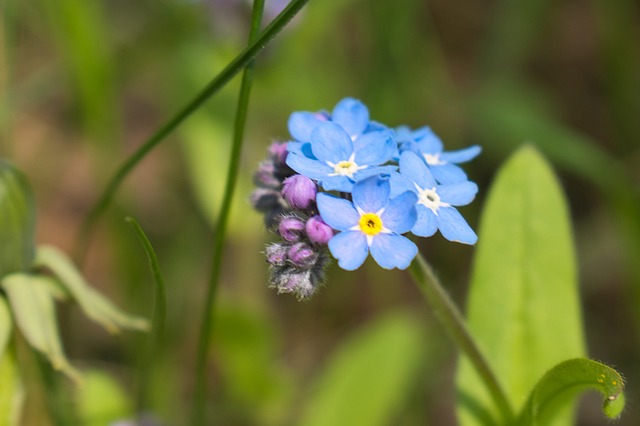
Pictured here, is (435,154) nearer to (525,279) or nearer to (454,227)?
(454,227)

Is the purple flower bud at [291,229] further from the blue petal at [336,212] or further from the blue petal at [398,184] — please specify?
the blue petal at [398,184]

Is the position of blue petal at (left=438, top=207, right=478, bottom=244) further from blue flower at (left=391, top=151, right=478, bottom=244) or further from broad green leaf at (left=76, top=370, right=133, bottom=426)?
broad green leaf at (left=76, top=370, right=133, bottom=426)

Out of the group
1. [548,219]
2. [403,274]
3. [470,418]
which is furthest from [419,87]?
[470,418]

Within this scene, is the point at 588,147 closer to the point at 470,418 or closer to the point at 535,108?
the point at 535,108

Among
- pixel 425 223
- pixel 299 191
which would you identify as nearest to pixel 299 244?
pixel 299 191

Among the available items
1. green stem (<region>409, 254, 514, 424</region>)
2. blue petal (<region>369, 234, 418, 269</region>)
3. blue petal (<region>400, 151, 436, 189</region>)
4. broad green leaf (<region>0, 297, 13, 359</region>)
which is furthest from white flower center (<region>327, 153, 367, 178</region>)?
broad green leaf (<region>0, 297, 13, 359</region>)

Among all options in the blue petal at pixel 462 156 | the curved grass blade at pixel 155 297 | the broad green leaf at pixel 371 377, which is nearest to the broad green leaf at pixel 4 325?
the curved grass blade at pixel 155 297

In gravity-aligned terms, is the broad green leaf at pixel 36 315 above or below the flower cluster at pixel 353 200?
above

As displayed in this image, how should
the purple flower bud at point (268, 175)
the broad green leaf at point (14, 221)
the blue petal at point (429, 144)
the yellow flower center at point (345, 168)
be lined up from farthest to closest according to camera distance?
the broad green leaf at point (14, 221) < the blue petal at point (429, 144) < the purple flower bud at point (268, 175) < the yellow flower center at point (345, 168)

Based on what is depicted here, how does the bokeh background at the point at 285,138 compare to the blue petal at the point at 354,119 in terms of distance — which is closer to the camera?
the blue petal at the point at 354,119
